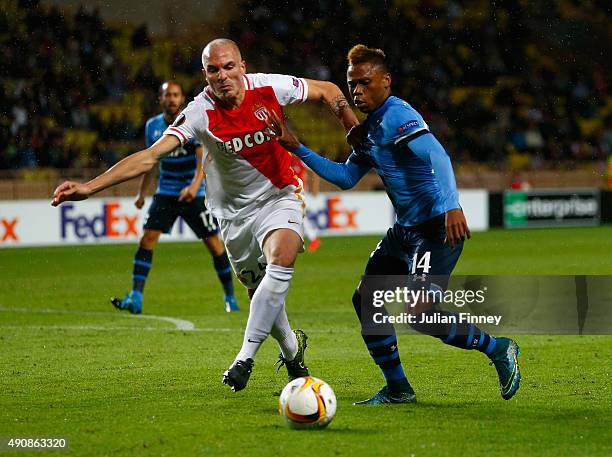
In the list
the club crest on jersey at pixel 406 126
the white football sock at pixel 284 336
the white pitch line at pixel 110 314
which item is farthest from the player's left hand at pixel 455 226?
the white pitch line at pixel 110 314

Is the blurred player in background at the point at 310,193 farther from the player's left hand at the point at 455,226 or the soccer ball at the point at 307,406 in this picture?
the soccer ball at the point at 307,406

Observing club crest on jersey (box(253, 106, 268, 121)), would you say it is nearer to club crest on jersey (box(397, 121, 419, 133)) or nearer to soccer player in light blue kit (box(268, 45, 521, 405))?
soccer player in light blue kit (box(268, 45, 521, 405))

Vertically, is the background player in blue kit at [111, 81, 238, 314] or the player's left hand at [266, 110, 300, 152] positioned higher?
the player's left hand at [266, 110, 300, 152]

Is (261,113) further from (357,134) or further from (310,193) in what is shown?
(310,193)

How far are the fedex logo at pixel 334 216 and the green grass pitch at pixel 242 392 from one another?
8.30 meters

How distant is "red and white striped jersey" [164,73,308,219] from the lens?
6254 mm

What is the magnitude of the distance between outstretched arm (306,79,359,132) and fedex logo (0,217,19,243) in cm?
1368

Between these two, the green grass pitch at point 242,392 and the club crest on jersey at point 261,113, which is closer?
the green grass pitch at point 242,392

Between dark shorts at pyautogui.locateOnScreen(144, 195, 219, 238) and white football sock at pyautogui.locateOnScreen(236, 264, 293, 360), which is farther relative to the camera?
dark shorts at pyautogui.locateOnScreen(144, 195, 219, 238)

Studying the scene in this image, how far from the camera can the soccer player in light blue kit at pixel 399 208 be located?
5.95m

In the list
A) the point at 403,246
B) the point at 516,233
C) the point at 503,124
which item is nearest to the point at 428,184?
the point at 403,246

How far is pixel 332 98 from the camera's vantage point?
6531 mm

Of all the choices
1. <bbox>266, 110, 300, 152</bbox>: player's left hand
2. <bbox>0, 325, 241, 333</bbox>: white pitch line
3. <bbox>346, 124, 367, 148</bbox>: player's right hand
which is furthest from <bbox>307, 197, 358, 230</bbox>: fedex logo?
<bbox>266, 110, 300, 152</bbox>: player's left hand

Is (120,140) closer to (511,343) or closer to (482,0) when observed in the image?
(482,0)
